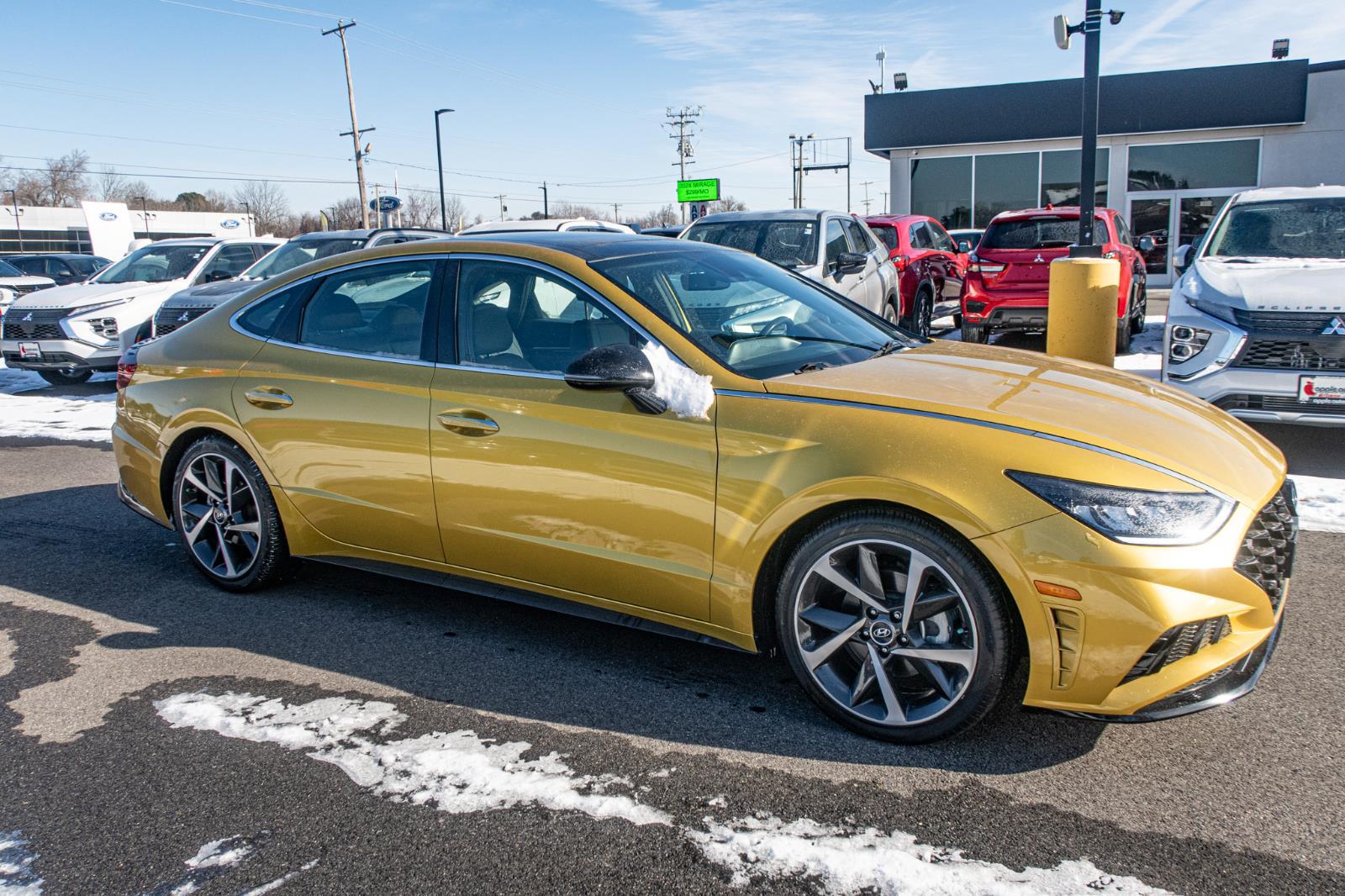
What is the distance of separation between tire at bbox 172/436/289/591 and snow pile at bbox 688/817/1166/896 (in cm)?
272

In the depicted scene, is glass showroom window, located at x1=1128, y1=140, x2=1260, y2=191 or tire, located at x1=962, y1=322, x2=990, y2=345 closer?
tire, located at x1=962, y1=322, x2=990, y2=345

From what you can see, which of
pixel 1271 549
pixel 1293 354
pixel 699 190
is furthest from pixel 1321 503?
pixel 699 190

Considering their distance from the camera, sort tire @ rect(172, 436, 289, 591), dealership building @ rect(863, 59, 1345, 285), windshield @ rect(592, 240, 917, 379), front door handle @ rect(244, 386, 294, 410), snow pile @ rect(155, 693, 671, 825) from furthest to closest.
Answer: dealership building @ rect(863, 59, 1345, 285)
tire @ rect(172, 436, 289, 591)
front door handle @ rect(244, 386, 294, 410)
windshield @ rect(592, 240, 917, 379)
snow pile @ rect(155, 693, 671, 825)

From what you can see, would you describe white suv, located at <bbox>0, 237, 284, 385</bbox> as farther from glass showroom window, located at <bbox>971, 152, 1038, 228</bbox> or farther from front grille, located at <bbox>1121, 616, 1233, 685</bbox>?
glass showroom window, located at <bbox>971, 152, 1038, 228</bbox>

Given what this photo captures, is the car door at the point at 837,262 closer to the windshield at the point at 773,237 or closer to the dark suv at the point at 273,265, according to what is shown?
the windshield at the point at 773,237

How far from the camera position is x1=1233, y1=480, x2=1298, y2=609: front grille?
9.48 feet

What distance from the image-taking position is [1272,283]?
6.81m

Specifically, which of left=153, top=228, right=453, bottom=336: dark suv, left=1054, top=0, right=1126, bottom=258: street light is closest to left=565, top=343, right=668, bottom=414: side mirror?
left=1054, top=0, right=1126, bottom=258: street light

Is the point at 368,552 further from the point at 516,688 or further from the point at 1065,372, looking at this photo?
the point at 1065,372

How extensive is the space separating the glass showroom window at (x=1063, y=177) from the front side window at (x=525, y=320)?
86.7 feet

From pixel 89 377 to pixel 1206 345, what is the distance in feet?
45.7

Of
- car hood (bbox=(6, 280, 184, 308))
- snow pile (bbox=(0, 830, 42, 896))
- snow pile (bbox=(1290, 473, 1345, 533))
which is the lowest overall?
snow pile (bbox=(0, 830, 42, 896))

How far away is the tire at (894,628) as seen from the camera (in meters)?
2.92

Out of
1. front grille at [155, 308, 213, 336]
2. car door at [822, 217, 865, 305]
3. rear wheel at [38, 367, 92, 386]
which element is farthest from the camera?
rear wheel at [38, 367, 92, 386]
